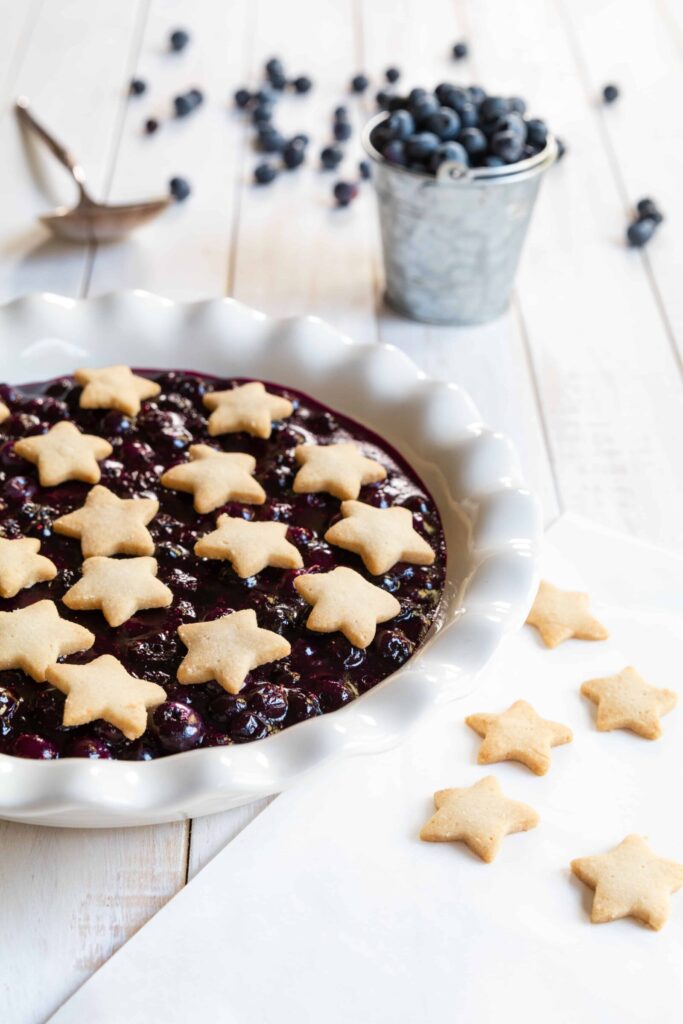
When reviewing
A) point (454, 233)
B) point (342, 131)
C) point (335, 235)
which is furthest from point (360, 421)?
point (342, 131)

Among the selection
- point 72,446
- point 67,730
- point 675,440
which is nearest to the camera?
point 67,730

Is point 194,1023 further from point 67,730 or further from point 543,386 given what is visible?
point 543,386

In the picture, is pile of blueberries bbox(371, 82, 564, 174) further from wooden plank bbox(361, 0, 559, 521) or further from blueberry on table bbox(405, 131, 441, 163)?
wooden plank bbox(361, 0, 559, 521)

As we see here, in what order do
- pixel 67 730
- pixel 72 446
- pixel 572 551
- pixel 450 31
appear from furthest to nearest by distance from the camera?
1. pixel 450 31
2. pixel 572 551
3. pixel 72 446
4. pixel 67 730

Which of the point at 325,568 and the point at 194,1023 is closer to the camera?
the point at 194,1023

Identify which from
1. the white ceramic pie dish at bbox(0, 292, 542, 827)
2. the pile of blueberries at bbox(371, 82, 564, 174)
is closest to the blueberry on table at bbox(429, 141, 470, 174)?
the pile of blueberries at bbox(371, 82, 564, 174)

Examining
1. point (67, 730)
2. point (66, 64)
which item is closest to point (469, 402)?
point (67, 730)
